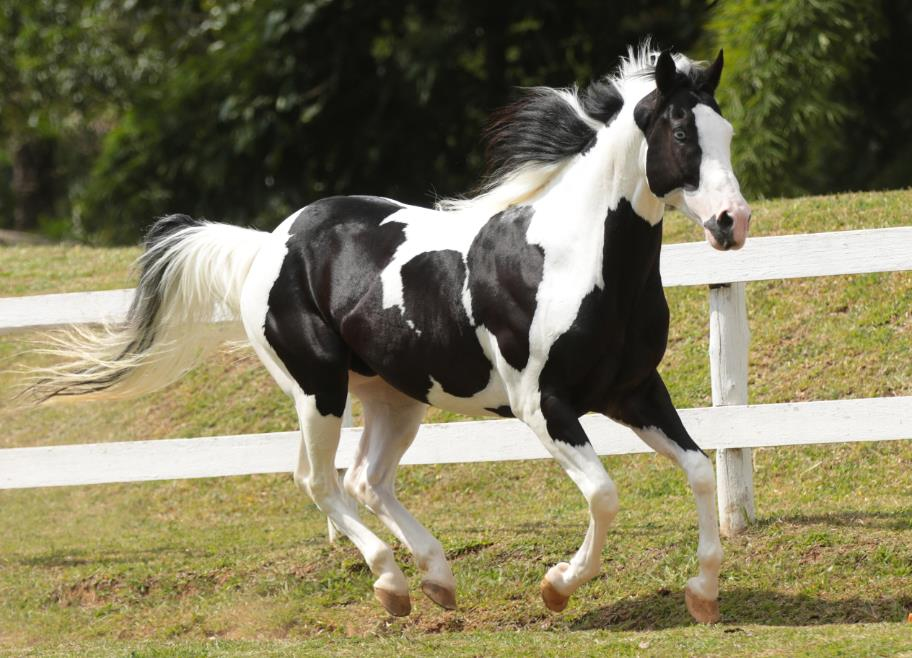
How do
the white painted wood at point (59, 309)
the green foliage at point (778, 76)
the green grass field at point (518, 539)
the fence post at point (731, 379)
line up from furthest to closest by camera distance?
1. the green foliage at point (778, 76)
2. the white painted wood at point (59, 309)
3. the fence post at point (731, 379)
4. the green grass field at point (518, 539)

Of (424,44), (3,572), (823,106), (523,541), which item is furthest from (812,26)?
(3,572)

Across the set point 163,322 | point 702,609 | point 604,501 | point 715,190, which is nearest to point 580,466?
point 604,501

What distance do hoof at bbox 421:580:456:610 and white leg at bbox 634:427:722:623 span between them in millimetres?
1042

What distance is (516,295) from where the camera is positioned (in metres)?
5.20

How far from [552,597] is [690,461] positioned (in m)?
0.81

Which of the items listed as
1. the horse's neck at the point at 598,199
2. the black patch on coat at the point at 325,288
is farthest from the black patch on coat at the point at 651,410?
the black patch on coat at the point at 325,288

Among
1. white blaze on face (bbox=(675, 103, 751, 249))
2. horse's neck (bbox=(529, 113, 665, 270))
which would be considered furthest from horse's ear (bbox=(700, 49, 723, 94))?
horse's neck (bbox=(529, 113, 665, 270))

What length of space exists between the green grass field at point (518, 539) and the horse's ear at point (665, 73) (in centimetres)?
207

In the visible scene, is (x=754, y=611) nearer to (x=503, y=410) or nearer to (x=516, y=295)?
(x=503, y=410)

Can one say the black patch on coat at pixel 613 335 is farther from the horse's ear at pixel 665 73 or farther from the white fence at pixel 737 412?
the white fence at pixel 737 412

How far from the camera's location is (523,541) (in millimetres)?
6691

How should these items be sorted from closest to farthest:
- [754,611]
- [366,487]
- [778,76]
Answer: [754,611] < [366,487] < [778,76]

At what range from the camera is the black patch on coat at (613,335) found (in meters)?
5.02

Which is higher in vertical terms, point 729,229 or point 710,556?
point 729,229
